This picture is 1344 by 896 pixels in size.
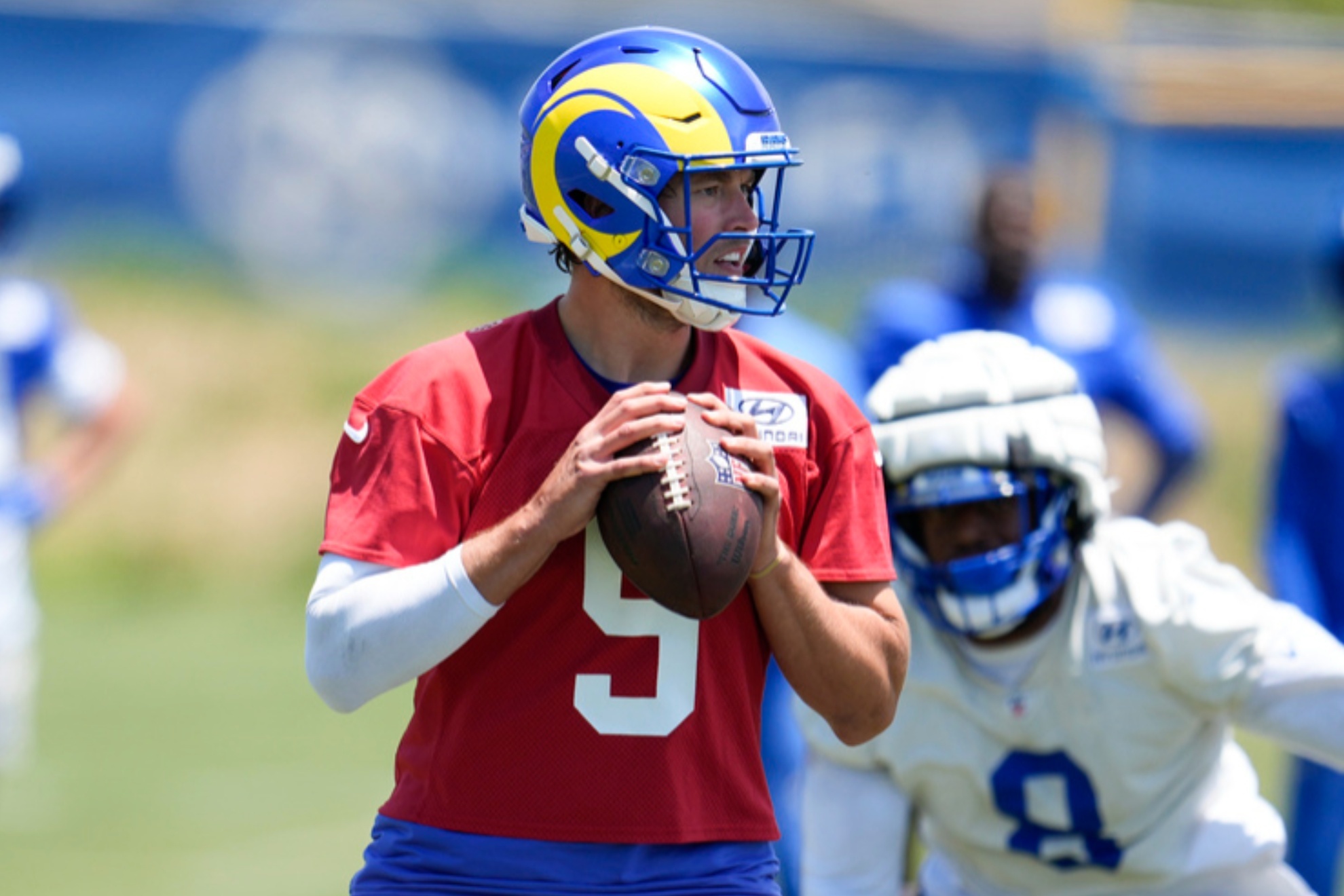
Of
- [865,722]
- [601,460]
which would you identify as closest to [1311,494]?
[865,722]

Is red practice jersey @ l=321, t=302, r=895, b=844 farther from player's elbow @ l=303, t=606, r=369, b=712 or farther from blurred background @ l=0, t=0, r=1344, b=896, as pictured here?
blurred background @ l=0, t=0, r=1344, b=896

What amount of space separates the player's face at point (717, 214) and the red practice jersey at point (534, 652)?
0.26 meters

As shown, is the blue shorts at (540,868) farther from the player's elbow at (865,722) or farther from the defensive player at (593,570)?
the player's elbow at (865,722)

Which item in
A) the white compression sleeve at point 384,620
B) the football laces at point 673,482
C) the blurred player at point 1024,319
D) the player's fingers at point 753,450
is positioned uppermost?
the blurred player at point 1024,319

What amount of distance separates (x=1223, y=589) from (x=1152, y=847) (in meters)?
0.52

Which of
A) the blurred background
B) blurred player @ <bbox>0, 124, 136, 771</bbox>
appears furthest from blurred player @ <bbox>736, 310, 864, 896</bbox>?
the blurred background

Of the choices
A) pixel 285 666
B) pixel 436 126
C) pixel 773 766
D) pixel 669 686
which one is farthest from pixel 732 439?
pixel 436 126

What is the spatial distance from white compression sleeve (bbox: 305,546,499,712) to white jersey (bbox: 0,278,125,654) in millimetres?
5530

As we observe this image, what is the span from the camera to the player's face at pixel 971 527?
11.5ft

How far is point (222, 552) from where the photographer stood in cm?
1159

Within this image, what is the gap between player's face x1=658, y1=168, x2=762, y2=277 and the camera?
261 cm

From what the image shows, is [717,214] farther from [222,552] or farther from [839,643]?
[222,552]

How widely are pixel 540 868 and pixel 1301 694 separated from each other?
1566 millimetres

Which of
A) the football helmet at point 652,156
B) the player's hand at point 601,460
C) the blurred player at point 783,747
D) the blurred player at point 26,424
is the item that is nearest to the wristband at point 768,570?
the player's hand at point 601,460
